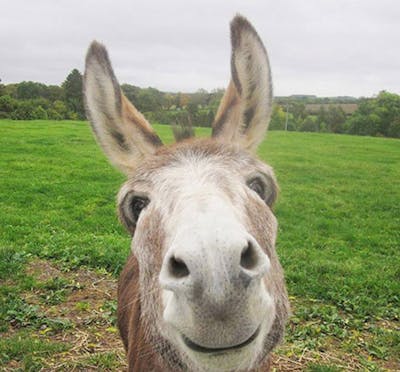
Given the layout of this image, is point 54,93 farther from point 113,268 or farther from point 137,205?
point 137,205

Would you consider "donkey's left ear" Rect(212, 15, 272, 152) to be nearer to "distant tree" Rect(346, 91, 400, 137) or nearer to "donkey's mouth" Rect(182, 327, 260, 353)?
"donkey's mouth" Rect(182, 327, 260, 353)

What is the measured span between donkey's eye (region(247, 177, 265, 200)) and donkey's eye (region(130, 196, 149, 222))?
68 centimetres

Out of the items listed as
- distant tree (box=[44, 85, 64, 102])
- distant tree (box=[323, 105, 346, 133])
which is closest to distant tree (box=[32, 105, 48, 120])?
distant tree (box=[44, 85, 64, 102])

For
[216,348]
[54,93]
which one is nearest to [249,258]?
[216,348]

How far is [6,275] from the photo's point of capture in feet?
25.7

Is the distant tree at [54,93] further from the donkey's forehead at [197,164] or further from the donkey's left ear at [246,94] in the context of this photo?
the donkey's forehead at [197,164]

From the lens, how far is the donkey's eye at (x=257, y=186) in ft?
9.26

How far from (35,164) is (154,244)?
1887 cm

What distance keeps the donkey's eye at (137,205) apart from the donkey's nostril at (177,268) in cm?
89

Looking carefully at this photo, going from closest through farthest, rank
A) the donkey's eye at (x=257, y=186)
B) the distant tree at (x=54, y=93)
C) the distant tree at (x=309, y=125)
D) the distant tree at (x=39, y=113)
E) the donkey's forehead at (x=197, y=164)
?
the donkey's forehead at (x=197, y=164) < the donkey's eye at (x=257, y=186) < the distant tree at (x=39, y=113) < the distant tree at (x=54, y=93) < the distant tree at (x=309, y=125)

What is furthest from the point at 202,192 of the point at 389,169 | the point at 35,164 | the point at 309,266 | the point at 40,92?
the point at 40,92

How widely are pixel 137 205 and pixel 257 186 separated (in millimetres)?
801

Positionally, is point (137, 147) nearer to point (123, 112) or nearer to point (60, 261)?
point (123, 112)

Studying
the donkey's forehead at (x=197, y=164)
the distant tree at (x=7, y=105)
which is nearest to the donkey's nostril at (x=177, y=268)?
the donkey's forehead at (x=197, y=164)
